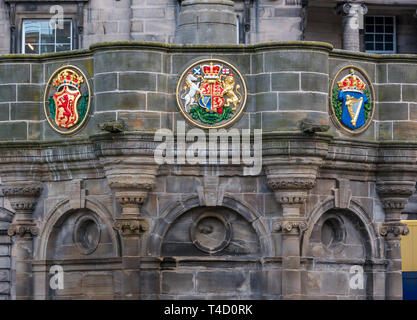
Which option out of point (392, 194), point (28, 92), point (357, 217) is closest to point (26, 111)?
point (28, 92)

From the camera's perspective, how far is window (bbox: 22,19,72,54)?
4509cm

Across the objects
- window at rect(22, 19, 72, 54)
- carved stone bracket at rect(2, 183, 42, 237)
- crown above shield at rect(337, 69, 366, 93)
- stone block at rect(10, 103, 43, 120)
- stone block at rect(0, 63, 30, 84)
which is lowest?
carved stone bracket at rect(2, 183, 42, 237)

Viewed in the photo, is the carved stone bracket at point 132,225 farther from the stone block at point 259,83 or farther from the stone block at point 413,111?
the stone block at point 413,111

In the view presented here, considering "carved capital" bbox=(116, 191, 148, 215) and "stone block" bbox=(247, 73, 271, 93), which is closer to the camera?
"carved capital" bbox=(116, 191, 148, 215)

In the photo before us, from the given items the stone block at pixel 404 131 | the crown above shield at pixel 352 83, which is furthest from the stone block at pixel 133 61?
the stone block at pixel 404 131

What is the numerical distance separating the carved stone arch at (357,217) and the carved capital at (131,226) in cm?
326

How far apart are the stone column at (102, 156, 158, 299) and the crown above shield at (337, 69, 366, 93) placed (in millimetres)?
4329

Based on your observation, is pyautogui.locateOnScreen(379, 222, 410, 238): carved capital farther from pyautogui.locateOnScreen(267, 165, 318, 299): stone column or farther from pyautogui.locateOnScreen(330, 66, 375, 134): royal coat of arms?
pyautogui.locateOnScreen(267, 165, 318, 299): stone column

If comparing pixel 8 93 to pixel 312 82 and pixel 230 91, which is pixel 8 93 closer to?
pixel 230 91

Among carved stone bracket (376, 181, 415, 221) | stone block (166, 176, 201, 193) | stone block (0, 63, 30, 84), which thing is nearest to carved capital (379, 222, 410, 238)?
carved stone bracket (376, 181, 415, 221)

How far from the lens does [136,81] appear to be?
32656 mm

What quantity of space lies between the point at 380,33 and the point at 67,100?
53.0 ft

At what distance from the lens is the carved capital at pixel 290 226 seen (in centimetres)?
3259

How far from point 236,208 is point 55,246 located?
13.6ft
